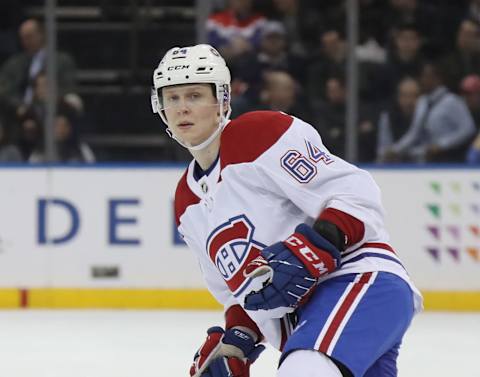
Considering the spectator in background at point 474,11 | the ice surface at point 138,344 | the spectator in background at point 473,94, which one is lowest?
the ice surface at point 138,344

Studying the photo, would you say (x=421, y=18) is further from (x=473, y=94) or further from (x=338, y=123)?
(x=338, y=123)

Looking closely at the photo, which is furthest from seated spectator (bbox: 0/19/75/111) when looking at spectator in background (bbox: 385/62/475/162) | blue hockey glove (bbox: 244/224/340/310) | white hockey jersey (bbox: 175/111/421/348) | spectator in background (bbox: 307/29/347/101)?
blue hockey glove (bbox: 244/224/340/310)

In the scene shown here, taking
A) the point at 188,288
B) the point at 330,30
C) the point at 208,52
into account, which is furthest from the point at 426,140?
the point at 208,52

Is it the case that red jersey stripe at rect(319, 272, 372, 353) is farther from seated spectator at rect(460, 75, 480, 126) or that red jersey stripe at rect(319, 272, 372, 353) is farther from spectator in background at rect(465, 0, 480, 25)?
spectator in background at rect(465, 0, 480, 25)

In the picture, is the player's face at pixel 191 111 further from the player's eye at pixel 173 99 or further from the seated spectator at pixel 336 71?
the seated spectator at pixel 336 71

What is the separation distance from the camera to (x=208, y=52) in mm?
2658

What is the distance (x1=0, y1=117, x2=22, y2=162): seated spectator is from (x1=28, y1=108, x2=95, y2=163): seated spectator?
2.6 inches

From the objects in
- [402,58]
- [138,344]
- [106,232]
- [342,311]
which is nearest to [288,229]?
[342,311]

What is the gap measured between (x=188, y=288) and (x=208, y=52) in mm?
3282

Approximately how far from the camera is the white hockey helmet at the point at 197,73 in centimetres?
260

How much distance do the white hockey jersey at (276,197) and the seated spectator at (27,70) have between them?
3.62 meters

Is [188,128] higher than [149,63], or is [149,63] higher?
[188,128]

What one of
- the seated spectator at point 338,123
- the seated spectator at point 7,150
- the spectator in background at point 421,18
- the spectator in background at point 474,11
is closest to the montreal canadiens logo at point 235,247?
the seated spectator at point 338,123

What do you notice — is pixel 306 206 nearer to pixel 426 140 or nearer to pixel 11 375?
pixel 11 375
